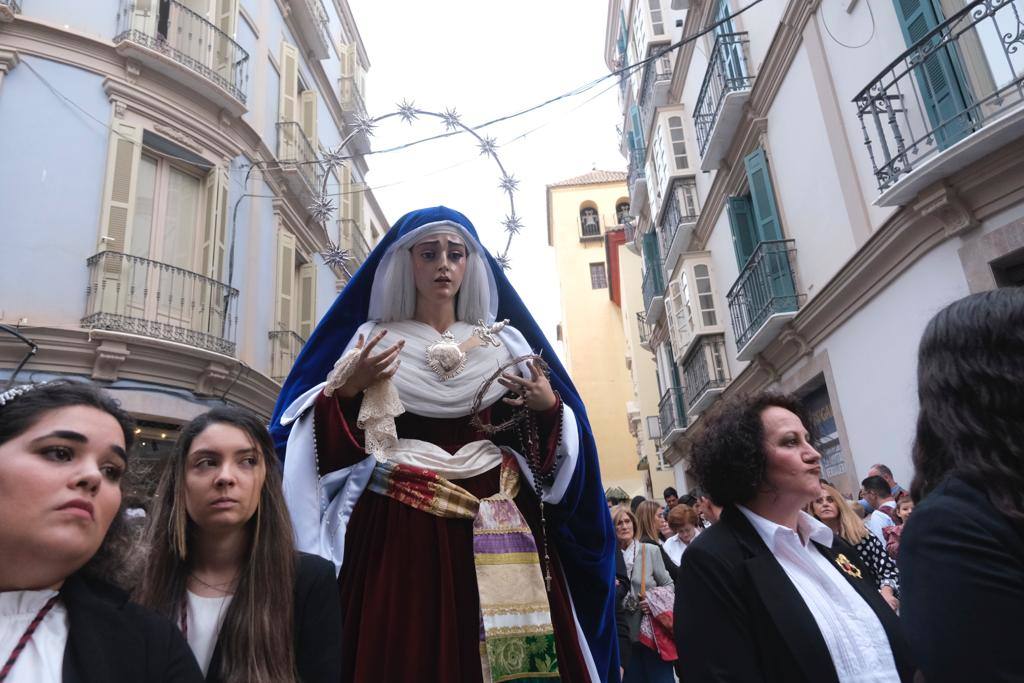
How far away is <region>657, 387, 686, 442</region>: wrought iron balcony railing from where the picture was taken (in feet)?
56.5

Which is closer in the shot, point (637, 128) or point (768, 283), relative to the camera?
point (768, 283)

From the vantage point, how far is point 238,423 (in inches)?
81.1

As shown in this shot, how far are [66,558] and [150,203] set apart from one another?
889 centimetres

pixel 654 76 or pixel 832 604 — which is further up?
pixel 654 76

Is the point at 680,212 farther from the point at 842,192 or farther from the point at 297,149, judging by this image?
the point at 297,149

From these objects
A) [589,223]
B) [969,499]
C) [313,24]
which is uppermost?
[589,223]

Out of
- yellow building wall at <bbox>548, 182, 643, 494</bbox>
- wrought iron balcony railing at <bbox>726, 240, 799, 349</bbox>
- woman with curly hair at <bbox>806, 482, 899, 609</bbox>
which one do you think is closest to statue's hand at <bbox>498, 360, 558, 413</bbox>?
woman with curly hair at <bbox>806, 482, 899, 609</bbox>

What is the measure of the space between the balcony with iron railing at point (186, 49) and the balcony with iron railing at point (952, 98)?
25.9ft

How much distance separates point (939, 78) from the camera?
6.07 metres

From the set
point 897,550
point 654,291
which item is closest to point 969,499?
point 897,550

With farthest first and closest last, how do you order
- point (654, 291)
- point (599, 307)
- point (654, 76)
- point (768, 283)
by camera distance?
1. point (599, 307)
2. point (654, 291)
3. point (654, 76)
4. point (768, 283)

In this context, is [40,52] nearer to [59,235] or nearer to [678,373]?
[59,235]

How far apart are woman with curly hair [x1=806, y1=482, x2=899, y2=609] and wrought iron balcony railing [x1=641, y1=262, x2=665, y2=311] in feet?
45.4

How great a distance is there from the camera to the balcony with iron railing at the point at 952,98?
5.39m
